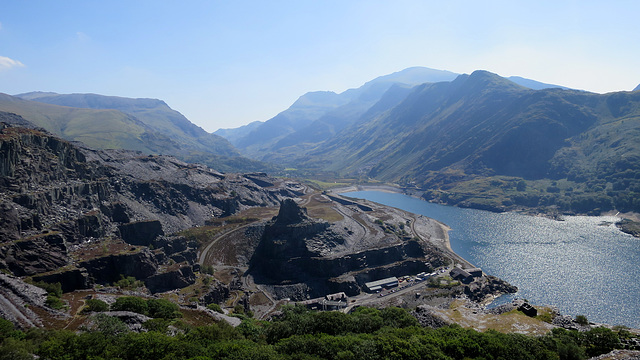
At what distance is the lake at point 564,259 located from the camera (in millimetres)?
92562

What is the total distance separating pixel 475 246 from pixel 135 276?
130m

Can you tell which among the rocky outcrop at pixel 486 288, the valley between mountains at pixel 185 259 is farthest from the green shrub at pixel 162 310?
the rocky outcrop at pixel 486 288

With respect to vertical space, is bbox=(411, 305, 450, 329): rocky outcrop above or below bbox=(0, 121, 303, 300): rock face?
below

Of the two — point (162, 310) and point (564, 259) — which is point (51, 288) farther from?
point (564, 259)

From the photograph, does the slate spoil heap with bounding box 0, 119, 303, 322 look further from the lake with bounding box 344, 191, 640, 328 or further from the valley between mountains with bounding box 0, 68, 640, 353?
the lake with bounding box 344, 191, 640, 328

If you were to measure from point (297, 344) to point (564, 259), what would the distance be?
12666cm

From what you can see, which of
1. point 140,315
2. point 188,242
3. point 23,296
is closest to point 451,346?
point 140,315

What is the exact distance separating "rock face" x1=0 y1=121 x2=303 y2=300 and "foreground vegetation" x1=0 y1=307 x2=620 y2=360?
35.2 meters

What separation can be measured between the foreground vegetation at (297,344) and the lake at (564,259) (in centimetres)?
6177

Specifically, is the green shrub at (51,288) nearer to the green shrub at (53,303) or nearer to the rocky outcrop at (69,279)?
the rocky outcrop at (69,279)

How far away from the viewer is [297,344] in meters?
37.2

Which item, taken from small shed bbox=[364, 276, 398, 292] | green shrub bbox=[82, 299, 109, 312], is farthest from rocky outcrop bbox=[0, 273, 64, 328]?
small shed bbox=[364, 276, 398, 292]

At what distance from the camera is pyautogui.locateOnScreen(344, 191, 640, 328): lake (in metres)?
92.6

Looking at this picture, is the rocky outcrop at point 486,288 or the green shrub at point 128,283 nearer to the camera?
the green shrub at point 128,283
